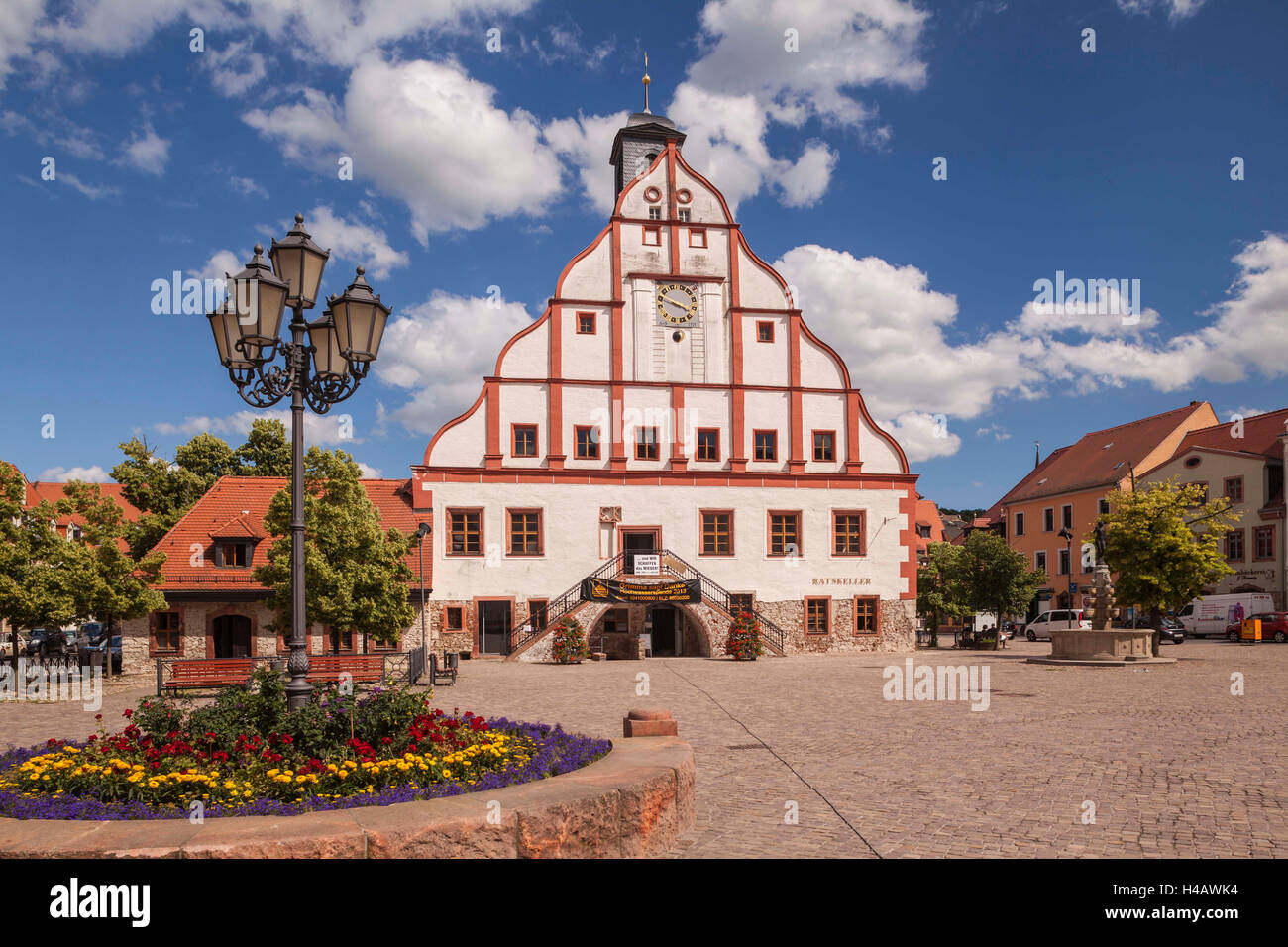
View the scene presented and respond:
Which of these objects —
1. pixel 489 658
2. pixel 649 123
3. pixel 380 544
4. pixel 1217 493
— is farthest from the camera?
pixel 1217 493

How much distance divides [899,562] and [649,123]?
21.0m

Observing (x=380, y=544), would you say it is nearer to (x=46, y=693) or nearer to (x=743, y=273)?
(x=46, y=693)

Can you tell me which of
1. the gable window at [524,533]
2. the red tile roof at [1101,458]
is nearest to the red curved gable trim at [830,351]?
the gable window at [524,533]

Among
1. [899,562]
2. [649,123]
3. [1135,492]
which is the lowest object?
[899,562]

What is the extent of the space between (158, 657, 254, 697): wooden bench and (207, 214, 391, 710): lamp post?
44.9 ft

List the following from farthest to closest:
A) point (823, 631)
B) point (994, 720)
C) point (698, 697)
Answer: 1. point (823, 631)
2. point (698, 697)
3. point (994, 720)

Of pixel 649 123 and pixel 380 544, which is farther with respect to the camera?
pixel 649 123

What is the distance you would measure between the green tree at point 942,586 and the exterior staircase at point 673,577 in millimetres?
11277

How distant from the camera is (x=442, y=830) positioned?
5.40 metres

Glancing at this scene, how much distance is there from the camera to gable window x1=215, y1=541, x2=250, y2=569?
28109mm

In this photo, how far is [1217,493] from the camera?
5041cm

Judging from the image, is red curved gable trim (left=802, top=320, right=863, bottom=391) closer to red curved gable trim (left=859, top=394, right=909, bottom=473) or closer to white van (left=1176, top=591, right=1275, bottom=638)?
red curved gable trim (left=859, top=394, right=909, bottom=473)

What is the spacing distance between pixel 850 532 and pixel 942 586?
10850mm
